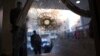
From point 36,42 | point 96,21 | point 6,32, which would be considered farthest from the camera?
point 6,32

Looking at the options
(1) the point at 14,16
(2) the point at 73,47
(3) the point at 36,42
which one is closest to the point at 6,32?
(1) the point at 14,16

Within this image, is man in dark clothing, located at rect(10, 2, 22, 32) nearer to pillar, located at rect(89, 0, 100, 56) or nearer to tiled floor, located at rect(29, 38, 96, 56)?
tiled floor, located at rect(29, 38, 96, 56)

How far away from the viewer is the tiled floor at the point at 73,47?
2.53m

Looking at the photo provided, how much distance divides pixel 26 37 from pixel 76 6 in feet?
4.49

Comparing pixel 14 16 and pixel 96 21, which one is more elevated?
pixel 14 16

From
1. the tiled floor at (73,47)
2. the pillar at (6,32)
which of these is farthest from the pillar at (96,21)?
the pillar at (6,32)

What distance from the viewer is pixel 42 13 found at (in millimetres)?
3344

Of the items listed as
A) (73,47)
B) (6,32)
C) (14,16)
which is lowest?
(73,47)

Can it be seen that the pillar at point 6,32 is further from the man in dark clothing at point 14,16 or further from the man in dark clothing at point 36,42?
the man in dark clothing at point 36,42

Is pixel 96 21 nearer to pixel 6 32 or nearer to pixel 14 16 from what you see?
pixel 14 16

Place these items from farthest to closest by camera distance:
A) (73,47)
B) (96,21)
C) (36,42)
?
(36,42)
(73,47)
(96,21)

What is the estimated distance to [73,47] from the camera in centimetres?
290

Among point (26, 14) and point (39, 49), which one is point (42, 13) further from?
point (39, 49)

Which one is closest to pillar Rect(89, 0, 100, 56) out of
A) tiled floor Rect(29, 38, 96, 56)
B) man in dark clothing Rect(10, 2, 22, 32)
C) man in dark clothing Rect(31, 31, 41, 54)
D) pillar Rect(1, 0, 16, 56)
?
tiled floor Rect(29, 38, 96, 56)
